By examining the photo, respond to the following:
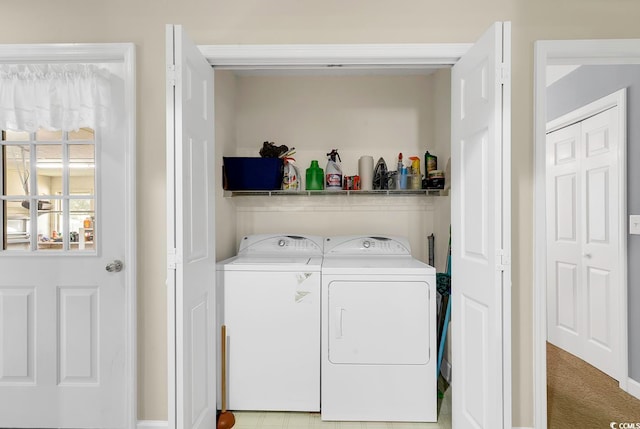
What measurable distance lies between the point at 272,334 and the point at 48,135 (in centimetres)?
170

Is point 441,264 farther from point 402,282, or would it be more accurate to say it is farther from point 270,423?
point 270,423

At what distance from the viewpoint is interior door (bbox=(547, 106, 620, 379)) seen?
2.98 m

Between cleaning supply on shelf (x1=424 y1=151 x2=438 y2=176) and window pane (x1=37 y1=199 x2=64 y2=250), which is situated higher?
cleaning supply on shelf (x1=424 y1=151 x2=438 y2=176)

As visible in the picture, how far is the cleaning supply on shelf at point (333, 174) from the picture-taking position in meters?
3.01

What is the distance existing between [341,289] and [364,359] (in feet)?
1.42

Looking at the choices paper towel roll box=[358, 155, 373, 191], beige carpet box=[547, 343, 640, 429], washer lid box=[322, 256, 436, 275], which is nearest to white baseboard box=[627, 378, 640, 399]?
beige carpet box=[547, 343, 640, 429]

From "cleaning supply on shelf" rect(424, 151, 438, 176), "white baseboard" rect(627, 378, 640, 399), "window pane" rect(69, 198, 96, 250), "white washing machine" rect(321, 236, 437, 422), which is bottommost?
"white baseboard" rect(627, 378, 640, 399)

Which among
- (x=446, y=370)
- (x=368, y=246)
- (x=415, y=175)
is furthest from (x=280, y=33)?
(x=446, y=370)

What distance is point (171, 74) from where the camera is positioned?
1636 mm

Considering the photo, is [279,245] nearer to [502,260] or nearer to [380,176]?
[380,176]

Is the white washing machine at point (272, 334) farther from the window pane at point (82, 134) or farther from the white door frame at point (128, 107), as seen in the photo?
the window pane at point (82, 134)

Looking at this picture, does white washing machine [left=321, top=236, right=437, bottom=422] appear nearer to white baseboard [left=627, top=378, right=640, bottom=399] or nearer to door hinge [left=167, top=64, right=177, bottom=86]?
door hinge [left=167, top=64, right=177, bottom=86]

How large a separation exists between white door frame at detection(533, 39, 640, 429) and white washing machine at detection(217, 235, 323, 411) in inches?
46.7

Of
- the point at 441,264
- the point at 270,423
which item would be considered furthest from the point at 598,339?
the point at 270,423
